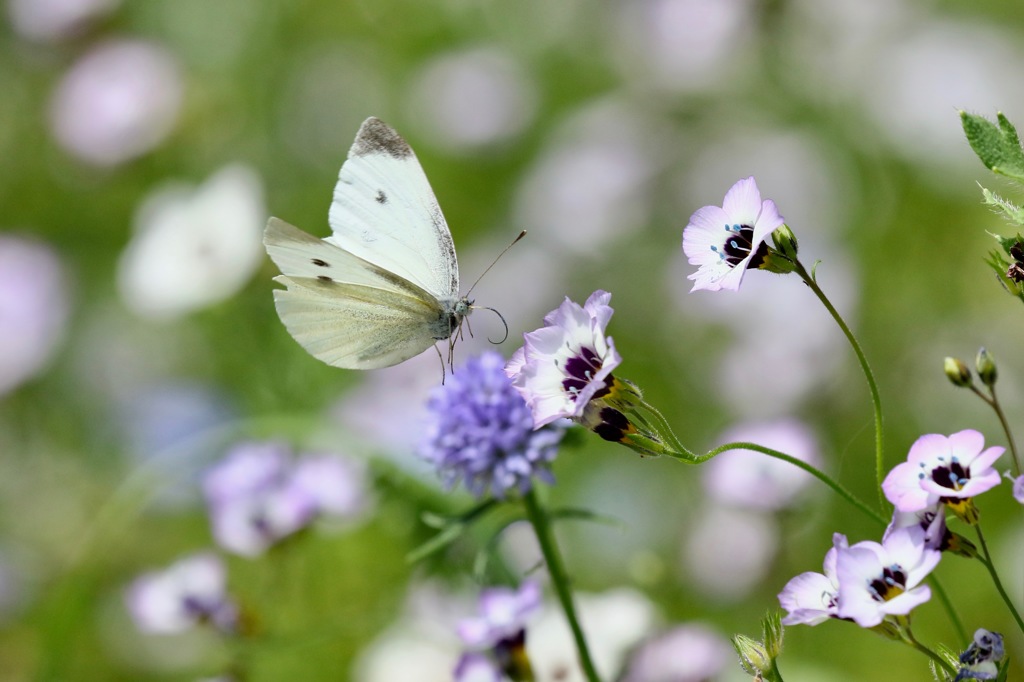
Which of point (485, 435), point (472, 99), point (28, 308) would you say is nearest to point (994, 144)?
point (485, 435)

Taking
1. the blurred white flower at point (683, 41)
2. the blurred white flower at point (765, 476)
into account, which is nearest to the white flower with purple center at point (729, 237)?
the blurred white flower at point (765, 476)

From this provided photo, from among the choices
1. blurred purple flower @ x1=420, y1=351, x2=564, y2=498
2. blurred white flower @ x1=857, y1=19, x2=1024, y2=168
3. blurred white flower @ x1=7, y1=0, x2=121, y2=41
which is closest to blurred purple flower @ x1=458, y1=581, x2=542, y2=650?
blurred purple flower @ x1=420, y1=351, x2=564, y2=498

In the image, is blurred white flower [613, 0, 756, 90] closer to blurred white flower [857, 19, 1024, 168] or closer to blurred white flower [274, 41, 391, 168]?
blurred white flower [857, 19, 1024, 168]

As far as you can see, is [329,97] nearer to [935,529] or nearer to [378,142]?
[378,142]

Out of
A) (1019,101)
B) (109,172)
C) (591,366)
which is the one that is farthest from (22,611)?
(1019,101)

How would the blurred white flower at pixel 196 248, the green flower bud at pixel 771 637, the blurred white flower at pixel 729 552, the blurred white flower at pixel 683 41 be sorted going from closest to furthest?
the green flower bud at pixel 771 637 < the blurred white flower at pixel 729 552 < the blurred white flower at pixel 196 248 < the blurred white flower at pixel 683 41

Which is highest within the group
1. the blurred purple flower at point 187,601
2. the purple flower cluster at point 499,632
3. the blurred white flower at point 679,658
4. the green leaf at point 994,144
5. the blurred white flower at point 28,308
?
the green leaf at point 994,144

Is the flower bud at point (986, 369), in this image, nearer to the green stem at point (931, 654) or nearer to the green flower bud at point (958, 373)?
the green flower bud at point (958, 373)

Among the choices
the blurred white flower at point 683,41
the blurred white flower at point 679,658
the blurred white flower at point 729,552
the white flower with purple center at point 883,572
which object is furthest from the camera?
the blurred white flower at point 683,41
